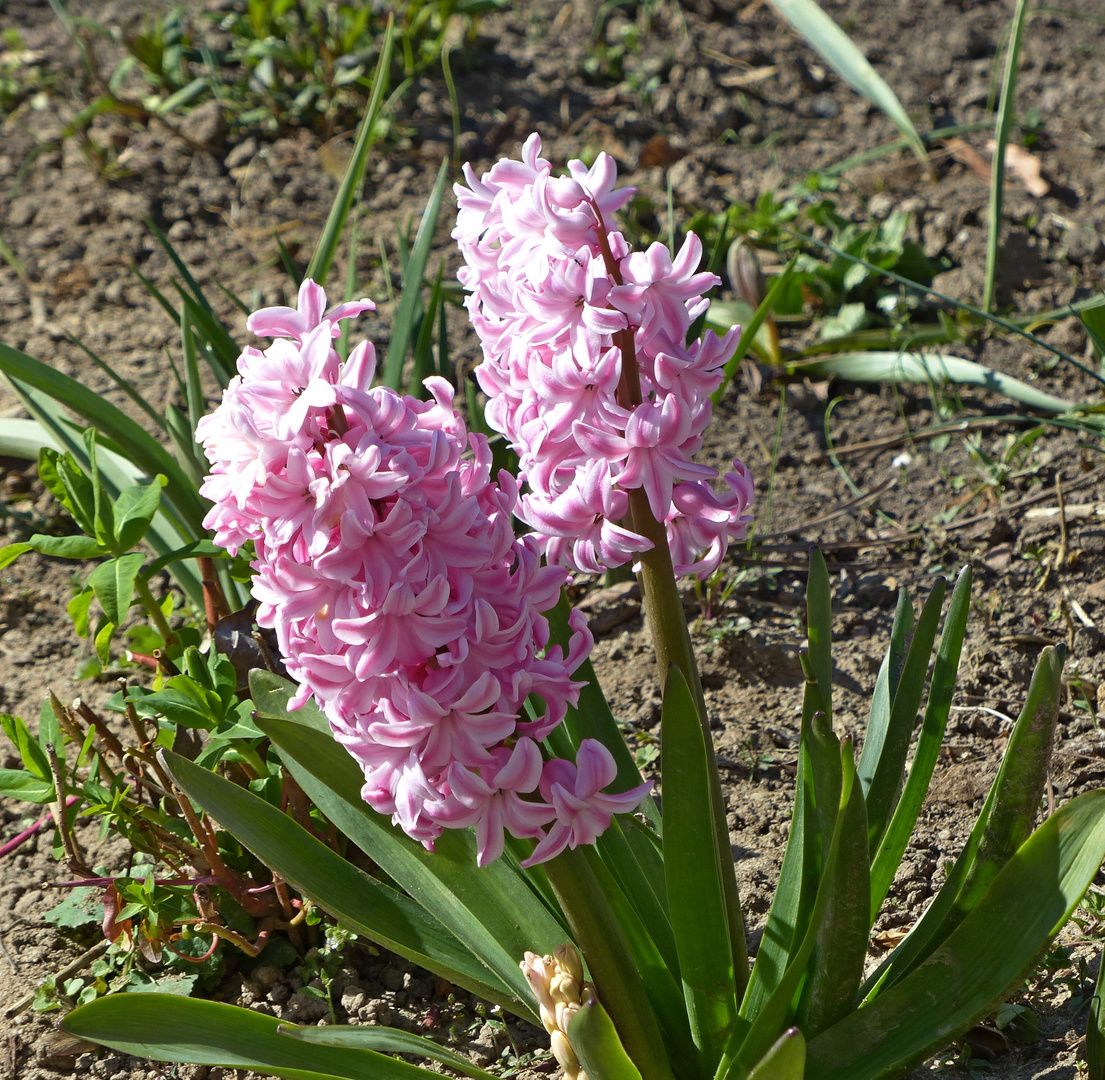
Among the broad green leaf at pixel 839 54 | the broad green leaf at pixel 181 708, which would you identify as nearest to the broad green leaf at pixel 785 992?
the broad green leaf at pixel 181 708

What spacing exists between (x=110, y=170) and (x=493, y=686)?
12.4ft

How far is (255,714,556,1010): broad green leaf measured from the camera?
4.75 ft

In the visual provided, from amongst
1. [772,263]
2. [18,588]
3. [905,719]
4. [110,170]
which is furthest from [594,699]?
[110,170]

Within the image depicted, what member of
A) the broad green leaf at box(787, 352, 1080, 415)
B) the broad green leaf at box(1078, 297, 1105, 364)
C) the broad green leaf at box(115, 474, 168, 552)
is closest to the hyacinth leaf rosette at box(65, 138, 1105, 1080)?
the broad green leaf at box(115, 474, 168, 552)

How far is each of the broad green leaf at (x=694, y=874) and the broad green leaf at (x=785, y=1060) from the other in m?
0.20

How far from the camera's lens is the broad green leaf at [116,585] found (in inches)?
63.9

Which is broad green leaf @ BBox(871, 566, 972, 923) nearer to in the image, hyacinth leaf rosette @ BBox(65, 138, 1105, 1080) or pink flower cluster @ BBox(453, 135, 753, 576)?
hyacinth leaf rosette @ BBox(65, 138, 1105, 1080)

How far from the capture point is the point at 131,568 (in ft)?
5.42

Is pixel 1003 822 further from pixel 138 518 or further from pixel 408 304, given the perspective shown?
pixel 408 304

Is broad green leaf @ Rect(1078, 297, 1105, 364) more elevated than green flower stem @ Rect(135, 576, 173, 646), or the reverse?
broad green leaf @ Rect(1078, 297, 1105, 364)

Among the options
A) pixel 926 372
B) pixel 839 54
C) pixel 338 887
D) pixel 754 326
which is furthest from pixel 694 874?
pixel 839 54

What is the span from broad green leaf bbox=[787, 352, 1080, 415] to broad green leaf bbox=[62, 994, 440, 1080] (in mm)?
2274

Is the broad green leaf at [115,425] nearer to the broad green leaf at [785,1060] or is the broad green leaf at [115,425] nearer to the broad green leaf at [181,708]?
the broad green leaf at [181,708]

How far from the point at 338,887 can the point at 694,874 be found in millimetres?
526
